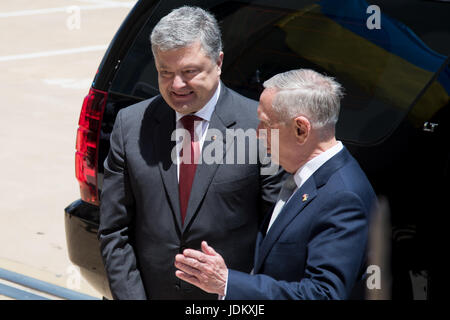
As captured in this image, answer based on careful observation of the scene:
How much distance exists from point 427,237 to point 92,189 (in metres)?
1.72

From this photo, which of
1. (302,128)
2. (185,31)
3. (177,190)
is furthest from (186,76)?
(302,128)

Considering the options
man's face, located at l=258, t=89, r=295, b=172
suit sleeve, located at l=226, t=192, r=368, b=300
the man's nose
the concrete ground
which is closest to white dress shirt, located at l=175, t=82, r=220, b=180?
the man's nose

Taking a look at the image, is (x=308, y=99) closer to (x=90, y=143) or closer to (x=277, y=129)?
(x=277, y=129)

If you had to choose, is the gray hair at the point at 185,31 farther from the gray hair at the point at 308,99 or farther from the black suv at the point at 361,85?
the black suv at the point at 361,85

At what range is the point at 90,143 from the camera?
3770 mm

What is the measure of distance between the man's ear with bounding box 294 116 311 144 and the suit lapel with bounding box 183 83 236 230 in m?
0.58

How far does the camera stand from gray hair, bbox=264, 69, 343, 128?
235cm

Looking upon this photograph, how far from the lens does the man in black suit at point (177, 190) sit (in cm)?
289

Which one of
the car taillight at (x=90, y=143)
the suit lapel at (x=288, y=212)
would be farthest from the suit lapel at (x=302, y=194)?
the car taillight at (x=90, y=143)

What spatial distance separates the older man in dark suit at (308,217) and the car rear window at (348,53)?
2.44 feet

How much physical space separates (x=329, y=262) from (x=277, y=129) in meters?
0.47

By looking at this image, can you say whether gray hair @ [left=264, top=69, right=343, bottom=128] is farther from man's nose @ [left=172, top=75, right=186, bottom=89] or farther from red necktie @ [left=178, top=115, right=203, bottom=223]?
red necktie @ [left=178, top=115, right=203, bottom=223]
